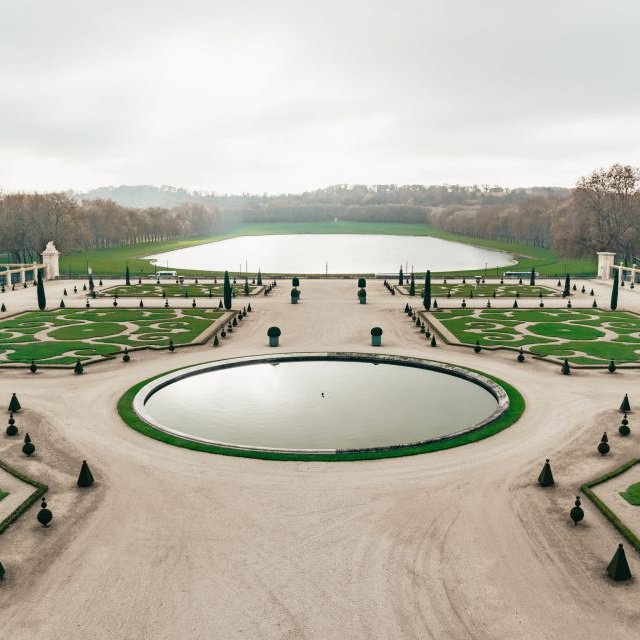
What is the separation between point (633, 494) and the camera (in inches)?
915

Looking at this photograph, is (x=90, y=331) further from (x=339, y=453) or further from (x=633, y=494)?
(x=633, y=494)

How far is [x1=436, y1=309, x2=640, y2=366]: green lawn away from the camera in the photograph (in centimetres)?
4634

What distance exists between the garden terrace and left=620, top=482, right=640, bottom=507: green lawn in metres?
54.0

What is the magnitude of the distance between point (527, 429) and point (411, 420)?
5.61 meters

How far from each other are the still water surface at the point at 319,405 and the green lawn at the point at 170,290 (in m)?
37.6

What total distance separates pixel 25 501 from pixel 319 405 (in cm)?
1641

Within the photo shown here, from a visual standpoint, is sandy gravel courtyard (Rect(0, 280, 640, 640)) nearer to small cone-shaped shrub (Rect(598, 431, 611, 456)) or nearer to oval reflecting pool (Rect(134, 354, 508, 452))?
small cone-shaped shrub (Rect(598, 431, 611, 456))

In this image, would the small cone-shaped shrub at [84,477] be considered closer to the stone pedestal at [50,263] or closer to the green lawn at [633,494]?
the green lawn at [633,494]

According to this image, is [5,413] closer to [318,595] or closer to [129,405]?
[129,405]

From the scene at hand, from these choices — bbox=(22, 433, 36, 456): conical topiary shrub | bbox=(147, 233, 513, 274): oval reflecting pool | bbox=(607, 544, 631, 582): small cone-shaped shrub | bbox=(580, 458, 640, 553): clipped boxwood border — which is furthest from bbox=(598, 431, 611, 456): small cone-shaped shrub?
bbox=(147, 233, 513, 274): oval reflecting pool

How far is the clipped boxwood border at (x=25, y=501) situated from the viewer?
21.3 meters

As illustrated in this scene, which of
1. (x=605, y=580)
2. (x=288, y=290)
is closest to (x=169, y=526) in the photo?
(x=605, y=580)

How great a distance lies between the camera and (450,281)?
97.5 m

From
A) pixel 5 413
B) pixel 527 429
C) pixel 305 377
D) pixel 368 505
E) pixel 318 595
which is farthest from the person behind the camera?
pixel 305 377
